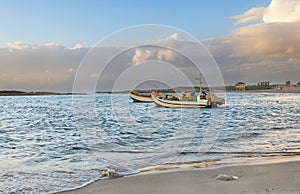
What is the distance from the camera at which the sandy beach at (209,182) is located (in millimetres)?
6910

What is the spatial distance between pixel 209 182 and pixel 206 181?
0.13 metres

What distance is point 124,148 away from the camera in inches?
603

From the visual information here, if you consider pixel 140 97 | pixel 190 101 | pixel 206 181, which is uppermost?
pixel 140 97

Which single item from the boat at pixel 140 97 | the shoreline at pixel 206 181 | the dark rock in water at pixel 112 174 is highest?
the boat at pixel 140 97

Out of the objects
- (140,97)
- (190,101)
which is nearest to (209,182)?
(190,101)

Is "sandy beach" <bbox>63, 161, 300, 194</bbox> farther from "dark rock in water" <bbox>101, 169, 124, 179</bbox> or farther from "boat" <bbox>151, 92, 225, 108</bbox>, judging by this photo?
Answer: "boat" <bbox>151, 92, 225, 108</bbox>

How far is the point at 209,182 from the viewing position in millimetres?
7652

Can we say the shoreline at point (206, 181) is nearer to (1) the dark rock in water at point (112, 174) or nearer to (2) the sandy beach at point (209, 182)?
(2) the sandy beach at point (209, 182)

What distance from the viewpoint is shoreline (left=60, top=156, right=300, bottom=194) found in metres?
6.96

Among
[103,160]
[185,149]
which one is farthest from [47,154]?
[185,149]

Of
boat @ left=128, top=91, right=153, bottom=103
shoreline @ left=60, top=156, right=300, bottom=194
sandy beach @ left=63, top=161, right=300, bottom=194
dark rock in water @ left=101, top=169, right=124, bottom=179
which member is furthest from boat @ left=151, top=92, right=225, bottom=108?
dark rock in water @ left=101, top=169, right=124, bottom=179

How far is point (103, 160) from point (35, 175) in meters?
2.88

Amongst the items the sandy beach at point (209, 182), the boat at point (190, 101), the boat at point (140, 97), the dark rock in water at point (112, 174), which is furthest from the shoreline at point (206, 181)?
the boat at point (140, 97)

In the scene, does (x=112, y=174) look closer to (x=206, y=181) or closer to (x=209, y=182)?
(x=206, y=181)
